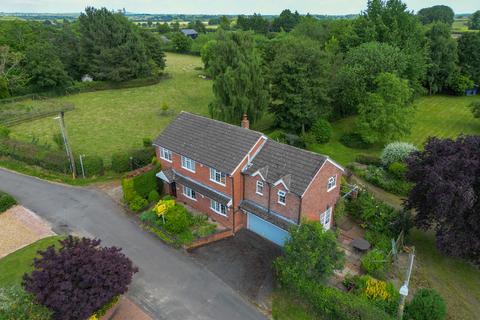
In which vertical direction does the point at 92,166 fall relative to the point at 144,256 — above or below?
above

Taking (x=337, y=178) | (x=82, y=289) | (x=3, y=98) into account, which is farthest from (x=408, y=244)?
(x=3, y=98)

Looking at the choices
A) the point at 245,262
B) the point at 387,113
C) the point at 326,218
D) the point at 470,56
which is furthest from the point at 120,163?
the point at 470,56

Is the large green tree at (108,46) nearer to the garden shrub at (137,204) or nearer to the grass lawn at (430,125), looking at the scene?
the grass lawn at (430,125)

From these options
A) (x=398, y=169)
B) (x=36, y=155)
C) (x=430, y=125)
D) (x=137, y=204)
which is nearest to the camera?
(x=137, y=204)

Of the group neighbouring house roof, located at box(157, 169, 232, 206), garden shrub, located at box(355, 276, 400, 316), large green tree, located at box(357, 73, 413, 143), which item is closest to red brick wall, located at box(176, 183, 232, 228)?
neighbouring house roof, located at box(157, 169, 232, 206)

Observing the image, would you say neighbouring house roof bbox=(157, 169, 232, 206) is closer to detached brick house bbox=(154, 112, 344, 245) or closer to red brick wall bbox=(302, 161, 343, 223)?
detached brick house bbox=(154, 112, 344, 245)

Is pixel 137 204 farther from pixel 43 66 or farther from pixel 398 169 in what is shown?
pixel 43 66
